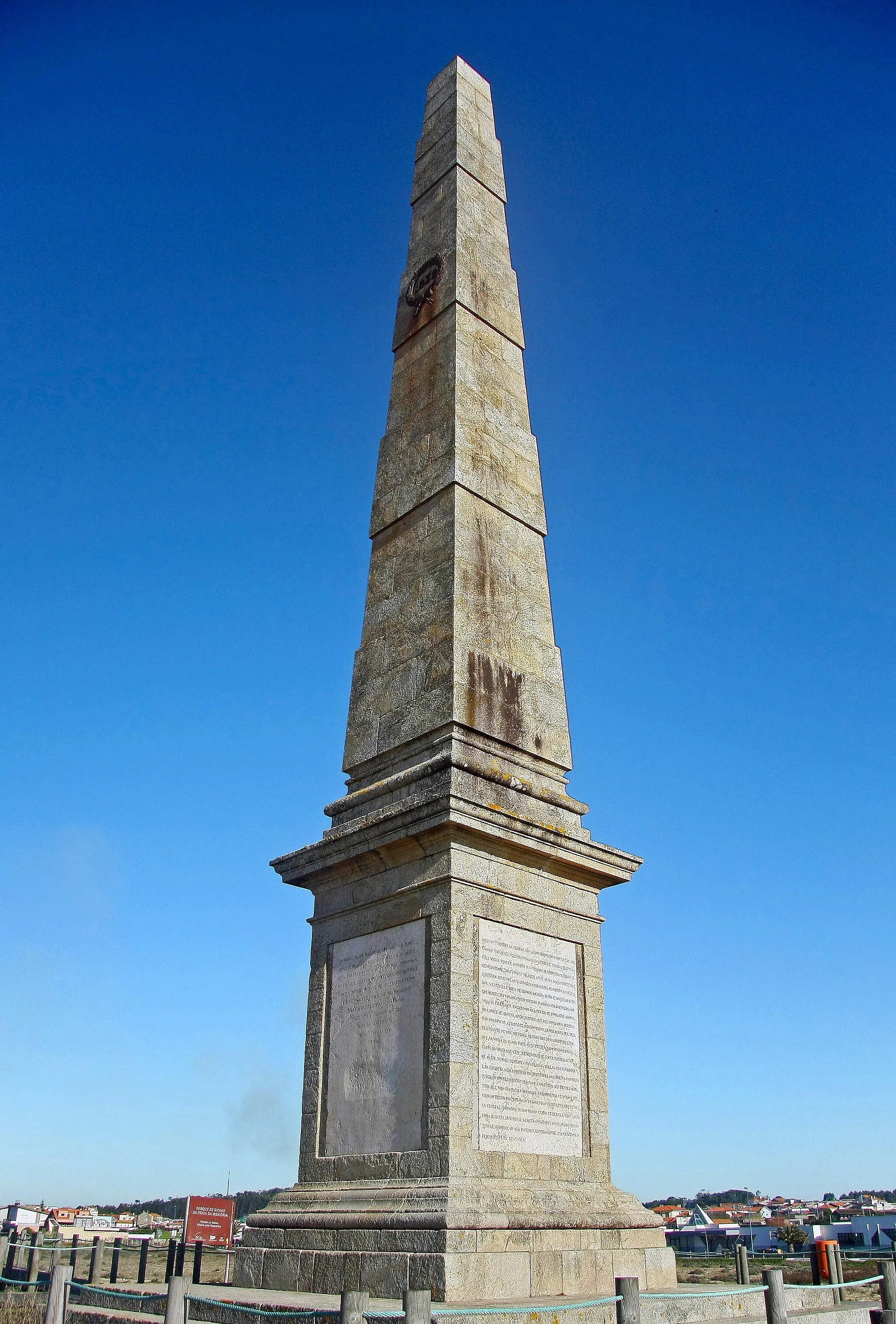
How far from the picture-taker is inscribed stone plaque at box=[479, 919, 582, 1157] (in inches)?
275

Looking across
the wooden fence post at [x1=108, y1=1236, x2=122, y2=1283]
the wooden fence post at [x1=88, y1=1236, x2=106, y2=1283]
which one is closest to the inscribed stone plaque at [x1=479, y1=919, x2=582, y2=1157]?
the wooden fence post at [x1=88, y1=1236, x2=106, y2=1283]

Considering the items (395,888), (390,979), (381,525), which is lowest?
(390,979)

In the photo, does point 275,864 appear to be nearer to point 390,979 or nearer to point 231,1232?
point 390,979

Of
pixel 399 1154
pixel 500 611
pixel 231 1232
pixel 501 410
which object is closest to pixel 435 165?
pixel 501 410

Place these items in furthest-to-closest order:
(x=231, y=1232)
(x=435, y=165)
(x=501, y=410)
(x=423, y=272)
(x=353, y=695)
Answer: (x=231, y=1232), (x=435, y=165), (x=423, y=272), (x=501, y=410), (x=353, y=695)

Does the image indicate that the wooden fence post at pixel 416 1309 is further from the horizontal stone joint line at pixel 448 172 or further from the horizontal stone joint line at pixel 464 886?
the horizontal stone joint line at pixel 448 172

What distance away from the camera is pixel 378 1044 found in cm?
743

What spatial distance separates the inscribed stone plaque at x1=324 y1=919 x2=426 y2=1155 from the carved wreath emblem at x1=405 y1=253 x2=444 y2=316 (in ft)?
21.8

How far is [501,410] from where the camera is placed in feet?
33.9

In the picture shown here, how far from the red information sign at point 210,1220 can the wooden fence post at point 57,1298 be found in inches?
296

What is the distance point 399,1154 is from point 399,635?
4.15m

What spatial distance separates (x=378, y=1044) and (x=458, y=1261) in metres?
1.71

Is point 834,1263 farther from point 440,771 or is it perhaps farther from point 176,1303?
point 176,1303

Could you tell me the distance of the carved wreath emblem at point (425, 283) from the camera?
1089cm
